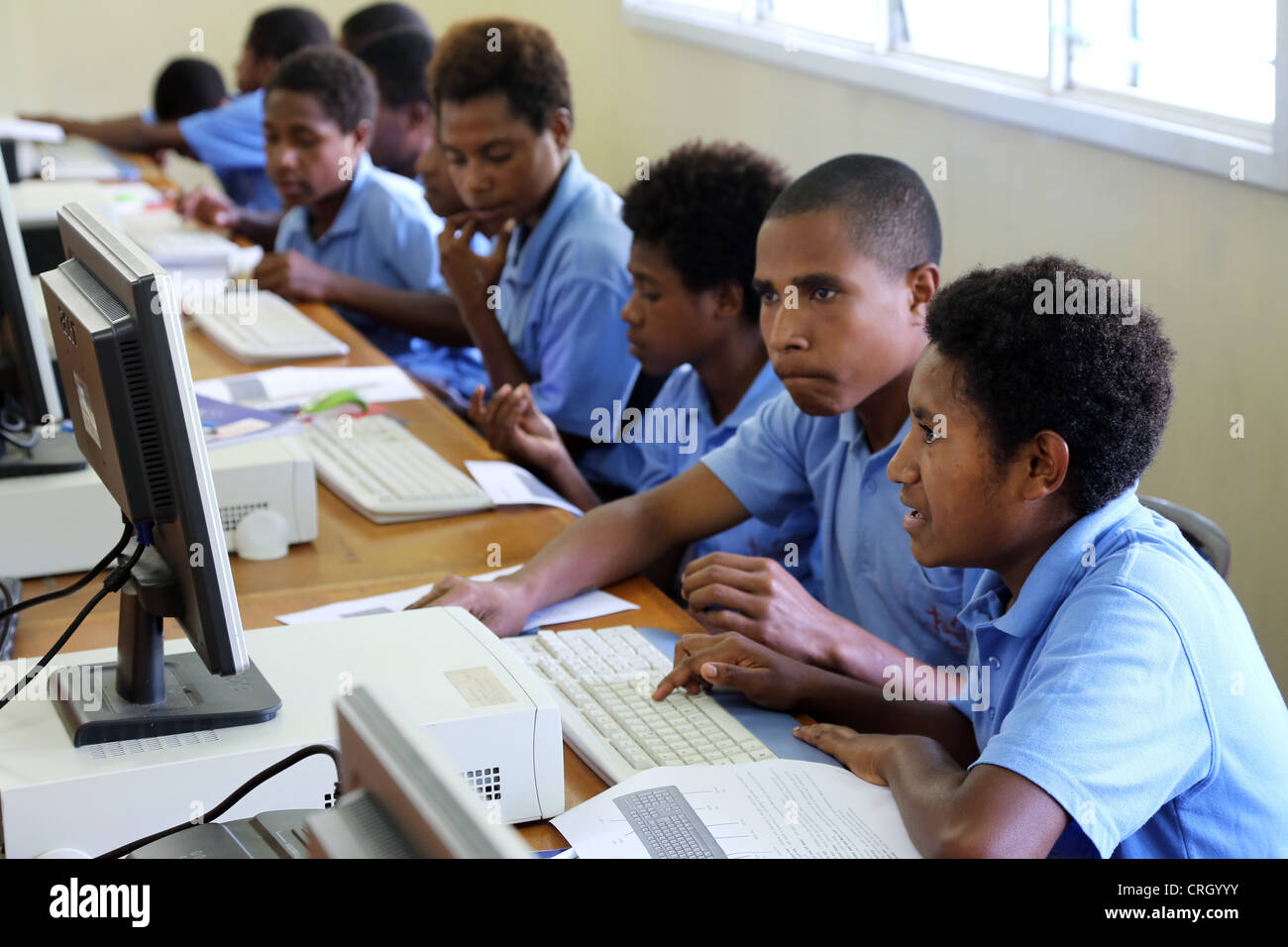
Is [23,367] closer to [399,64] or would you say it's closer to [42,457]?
[42,457]

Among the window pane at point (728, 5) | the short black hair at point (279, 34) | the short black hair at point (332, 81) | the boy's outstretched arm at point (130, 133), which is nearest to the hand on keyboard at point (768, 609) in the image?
the short black hair at point (332, 81)

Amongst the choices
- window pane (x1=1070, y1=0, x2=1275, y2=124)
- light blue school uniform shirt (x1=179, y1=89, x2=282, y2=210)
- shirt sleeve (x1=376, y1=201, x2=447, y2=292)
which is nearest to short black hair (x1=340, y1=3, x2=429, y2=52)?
light blue school uniform shirt (x1=179, y1=89, x2=282, y2=210)

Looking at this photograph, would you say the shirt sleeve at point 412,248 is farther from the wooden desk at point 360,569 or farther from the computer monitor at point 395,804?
the computer monitor at point 395,804

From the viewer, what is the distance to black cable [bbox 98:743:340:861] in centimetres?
92

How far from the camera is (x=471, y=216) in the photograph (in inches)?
105

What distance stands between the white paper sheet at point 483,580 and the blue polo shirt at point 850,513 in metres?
0.28

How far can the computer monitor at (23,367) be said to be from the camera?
5.44 feet

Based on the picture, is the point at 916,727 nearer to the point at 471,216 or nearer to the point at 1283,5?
the point at 1283,5

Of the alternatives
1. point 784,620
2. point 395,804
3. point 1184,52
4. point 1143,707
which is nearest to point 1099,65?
point 1184,52

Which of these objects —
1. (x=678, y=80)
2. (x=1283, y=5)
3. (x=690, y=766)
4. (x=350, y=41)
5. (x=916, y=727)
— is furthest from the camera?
(x=350, y=41)

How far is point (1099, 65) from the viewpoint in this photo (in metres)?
2.47
